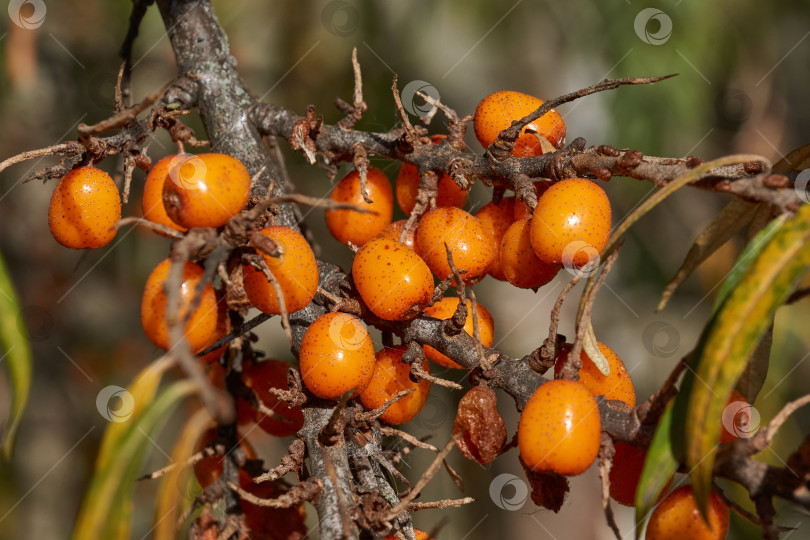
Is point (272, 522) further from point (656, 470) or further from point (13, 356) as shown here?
point (656, 470)

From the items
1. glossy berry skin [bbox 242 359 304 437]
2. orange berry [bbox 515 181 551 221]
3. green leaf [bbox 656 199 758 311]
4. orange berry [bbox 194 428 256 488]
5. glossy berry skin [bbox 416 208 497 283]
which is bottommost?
orange berry [bbox 194 428 256 488]

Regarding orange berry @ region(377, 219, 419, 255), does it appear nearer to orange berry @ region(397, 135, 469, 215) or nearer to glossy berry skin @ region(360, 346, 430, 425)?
orange berry @ region(397, 135, 469, 215)

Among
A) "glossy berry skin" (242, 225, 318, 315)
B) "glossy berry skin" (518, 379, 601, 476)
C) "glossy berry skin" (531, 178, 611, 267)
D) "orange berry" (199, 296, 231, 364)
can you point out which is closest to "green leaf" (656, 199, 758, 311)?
"glossy berry skin" (531, 178, 611, 267)

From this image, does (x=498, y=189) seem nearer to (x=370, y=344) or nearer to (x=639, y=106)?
(x=370, y=344)

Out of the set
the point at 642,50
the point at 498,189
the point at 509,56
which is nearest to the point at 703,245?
the point at 498,189

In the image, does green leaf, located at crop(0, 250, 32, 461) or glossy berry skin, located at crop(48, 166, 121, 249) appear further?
glossy berry skin, located at crop(48, 166, 121, 249)

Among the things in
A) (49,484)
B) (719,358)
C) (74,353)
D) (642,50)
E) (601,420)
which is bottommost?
(49,484)
